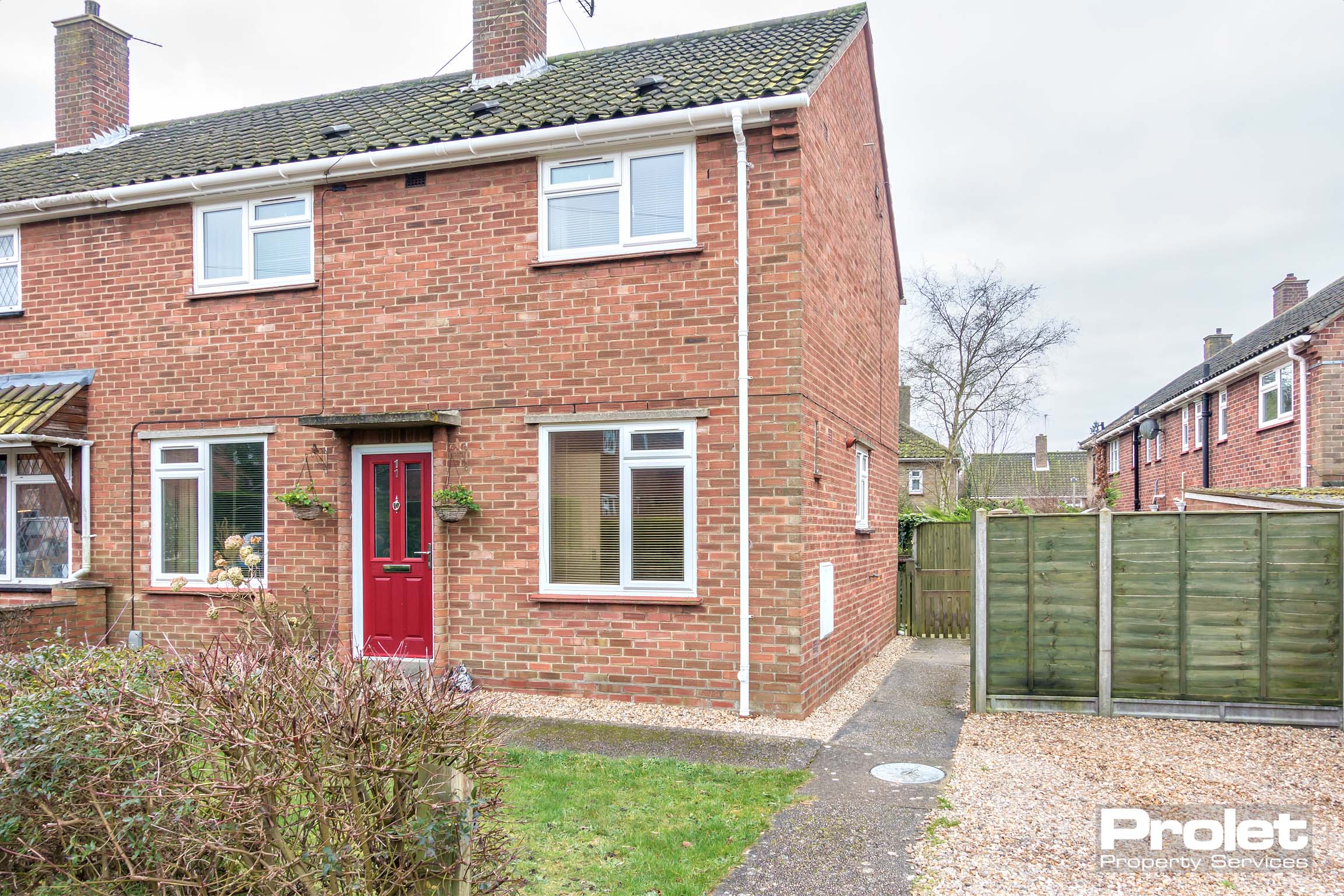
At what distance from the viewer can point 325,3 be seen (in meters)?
12.8

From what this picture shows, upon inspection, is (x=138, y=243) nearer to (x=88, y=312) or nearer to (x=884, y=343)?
(x=88, y=312)

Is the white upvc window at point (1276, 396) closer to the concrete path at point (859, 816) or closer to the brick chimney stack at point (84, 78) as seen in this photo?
the concrete path at point (859, 816)

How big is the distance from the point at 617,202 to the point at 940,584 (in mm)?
9256

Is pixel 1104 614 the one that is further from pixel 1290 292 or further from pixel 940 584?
pixel 1290 292

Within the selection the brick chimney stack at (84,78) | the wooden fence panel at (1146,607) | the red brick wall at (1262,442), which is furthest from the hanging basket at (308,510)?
A: the red brick wall at (1262,442)

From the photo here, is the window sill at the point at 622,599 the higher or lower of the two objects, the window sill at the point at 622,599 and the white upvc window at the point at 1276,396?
the lower

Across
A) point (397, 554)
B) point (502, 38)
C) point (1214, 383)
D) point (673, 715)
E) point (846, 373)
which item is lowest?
point (673, 715)

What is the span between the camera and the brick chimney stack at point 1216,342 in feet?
108

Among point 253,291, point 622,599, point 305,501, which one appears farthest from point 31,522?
point 622,599

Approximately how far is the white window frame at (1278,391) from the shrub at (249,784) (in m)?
18.2

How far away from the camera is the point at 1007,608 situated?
8.77 meters

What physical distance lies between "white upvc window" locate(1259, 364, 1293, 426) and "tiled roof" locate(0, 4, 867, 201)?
38.1 ft

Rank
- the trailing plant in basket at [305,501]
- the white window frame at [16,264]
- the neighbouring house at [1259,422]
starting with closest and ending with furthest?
the trailing plant in basket at [305,501]
the white window frame at [16,264]
the neighbouring house at [1259,422]

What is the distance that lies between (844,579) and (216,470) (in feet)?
23.9
